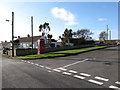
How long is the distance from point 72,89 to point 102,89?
1.33m

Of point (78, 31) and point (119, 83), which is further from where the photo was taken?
point (78, 31)

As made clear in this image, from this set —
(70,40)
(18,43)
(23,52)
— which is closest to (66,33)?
(70,40)

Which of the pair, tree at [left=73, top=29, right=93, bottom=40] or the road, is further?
tree at [left=73, top=29, right=93, bottom=40]

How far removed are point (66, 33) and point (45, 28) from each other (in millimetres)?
12797

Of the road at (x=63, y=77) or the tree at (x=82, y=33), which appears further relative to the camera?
the tree at (x=82, y=33)

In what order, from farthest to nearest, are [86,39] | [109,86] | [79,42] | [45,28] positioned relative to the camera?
[86,39], [79,42], [45,28], [109,86]

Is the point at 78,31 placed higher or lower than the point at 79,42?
higher

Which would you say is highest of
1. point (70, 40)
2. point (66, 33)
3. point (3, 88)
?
point (66, 33)

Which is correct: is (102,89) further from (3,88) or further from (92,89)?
(3,88)

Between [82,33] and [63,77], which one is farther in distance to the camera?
[82,33]

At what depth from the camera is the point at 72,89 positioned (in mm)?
4707

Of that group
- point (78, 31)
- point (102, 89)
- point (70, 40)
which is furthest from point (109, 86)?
point (78, 31)

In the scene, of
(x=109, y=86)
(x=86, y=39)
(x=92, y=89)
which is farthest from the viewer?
(x=86, y=39)

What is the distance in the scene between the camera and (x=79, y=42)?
1977 inches
